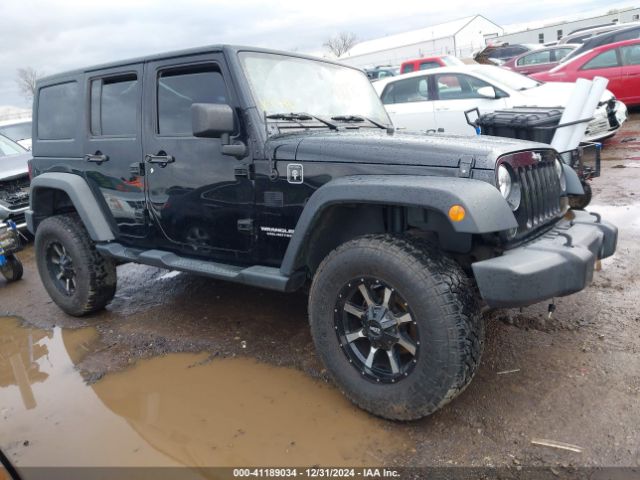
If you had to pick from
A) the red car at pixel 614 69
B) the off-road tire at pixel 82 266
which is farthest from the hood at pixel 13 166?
the red car at pixel 614 69

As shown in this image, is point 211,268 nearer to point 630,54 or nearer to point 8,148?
point 8,148

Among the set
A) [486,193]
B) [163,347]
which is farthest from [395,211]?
[163,347]

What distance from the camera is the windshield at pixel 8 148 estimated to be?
7.61 metres

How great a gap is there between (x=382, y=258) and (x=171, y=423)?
1470 millimetres

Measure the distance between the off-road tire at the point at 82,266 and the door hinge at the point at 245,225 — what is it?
5.19 ft

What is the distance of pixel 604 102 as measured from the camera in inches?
297

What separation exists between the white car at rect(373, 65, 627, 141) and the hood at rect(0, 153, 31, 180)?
18.4 feet

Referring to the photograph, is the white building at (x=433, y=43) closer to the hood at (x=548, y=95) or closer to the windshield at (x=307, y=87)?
the hood at (x=548, y=95)

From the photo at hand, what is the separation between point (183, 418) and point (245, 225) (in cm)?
116

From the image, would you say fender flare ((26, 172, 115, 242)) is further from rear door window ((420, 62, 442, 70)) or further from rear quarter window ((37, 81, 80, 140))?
rear door window ((420, 62, 442, 70))

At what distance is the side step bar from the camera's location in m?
2.94

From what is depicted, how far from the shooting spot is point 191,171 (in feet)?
10.8

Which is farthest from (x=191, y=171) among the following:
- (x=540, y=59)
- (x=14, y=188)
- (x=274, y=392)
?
(x=540, y=59)

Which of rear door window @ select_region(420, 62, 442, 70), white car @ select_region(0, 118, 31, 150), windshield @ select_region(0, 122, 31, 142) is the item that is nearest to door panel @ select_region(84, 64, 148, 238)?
white car @ select_region(0, 118, 31, 150)
